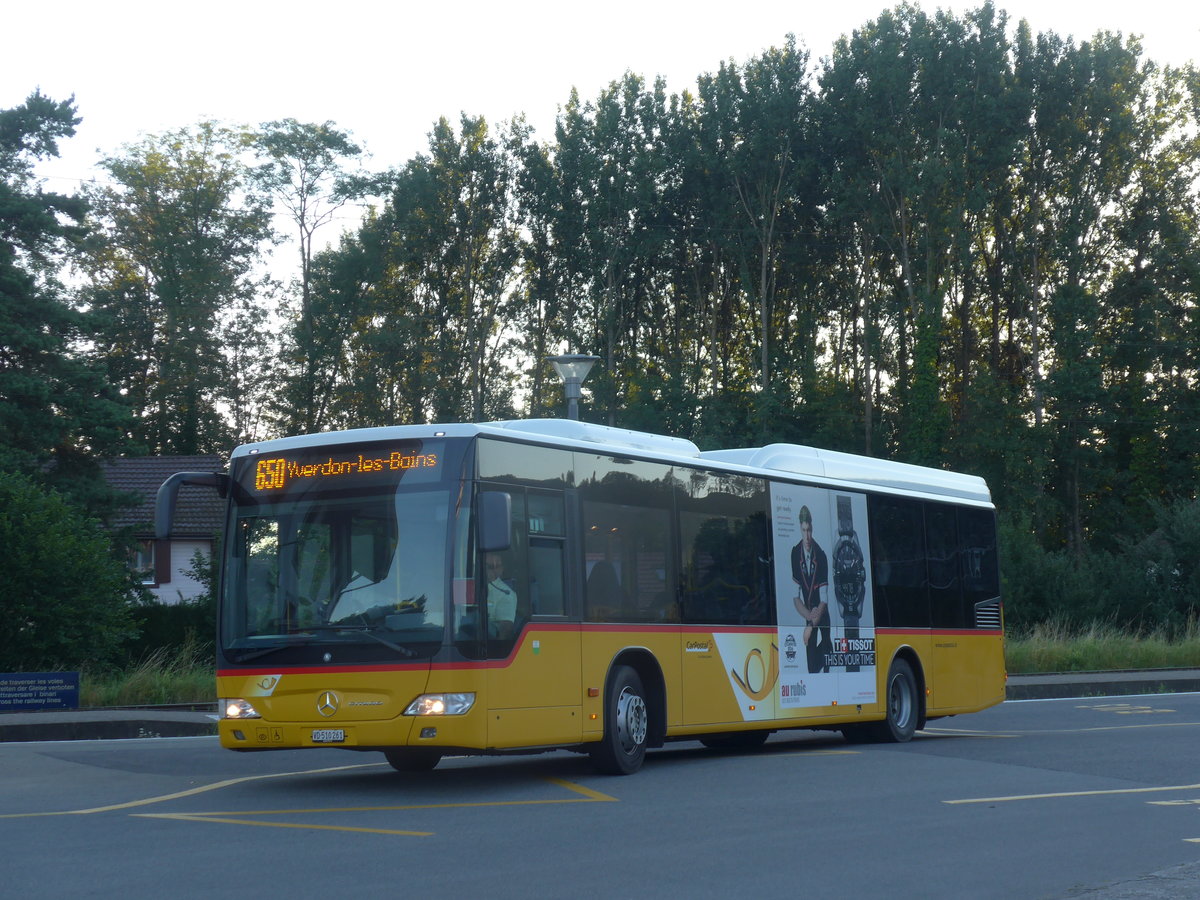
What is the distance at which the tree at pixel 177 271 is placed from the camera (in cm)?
5912

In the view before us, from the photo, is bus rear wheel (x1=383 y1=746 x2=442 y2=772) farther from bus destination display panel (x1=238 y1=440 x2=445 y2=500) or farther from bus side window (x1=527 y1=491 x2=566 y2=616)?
bus destination display panel (x1=238 y1=440 x2=445 y2=500)

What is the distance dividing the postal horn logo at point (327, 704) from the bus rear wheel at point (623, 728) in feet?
7.85

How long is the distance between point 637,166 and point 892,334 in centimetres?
1114

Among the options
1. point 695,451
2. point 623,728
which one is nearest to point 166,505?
point 623,728

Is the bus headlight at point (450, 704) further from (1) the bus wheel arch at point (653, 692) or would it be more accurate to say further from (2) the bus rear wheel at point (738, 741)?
(2) the bus rear wheel at point (738, 741)

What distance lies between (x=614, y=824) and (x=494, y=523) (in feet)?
8.42

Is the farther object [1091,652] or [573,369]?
[1091,652]

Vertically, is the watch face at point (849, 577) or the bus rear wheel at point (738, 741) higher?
the watch face at point (849, 577)

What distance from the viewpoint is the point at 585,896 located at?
755 centimetres

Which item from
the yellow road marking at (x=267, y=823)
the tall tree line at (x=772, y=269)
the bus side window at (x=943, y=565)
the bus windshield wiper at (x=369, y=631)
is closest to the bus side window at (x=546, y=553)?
the bus windshield wiper at (x=369, y=631)

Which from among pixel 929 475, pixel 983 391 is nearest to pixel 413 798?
pixel 929 475

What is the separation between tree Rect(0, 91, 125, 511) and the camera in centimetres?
3459

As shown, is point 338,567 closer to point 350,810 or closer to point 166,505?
point 166,505

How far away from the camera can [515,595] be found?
12109mm
